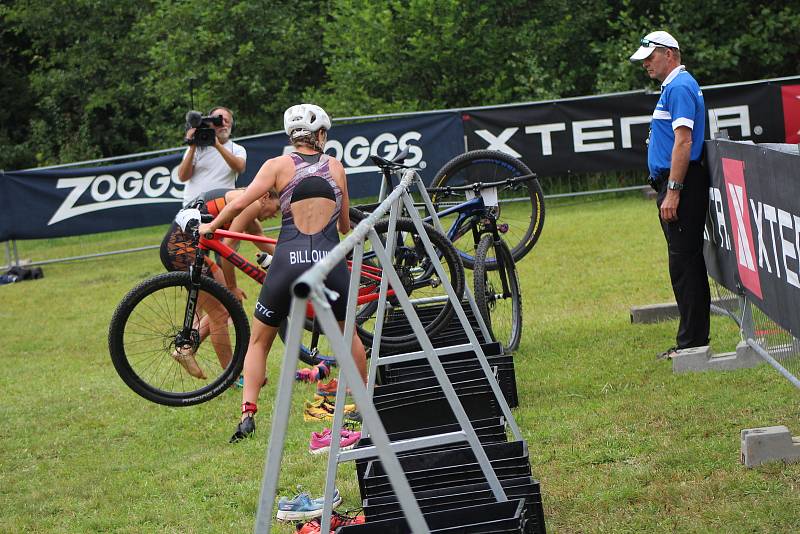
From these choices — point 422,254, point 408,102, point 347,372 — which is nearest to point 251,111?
Result: point 408,102

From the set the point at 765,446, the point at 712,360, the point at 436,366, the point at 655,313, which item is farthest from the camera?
the point at 655,313

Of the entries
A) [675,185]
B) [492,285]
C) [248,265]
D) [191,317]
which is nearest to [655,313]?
[492,285]

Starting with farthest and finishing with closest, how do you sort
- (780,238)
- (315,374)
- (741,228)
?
1. (315,374)
2. (741,228)
3. (780,238)

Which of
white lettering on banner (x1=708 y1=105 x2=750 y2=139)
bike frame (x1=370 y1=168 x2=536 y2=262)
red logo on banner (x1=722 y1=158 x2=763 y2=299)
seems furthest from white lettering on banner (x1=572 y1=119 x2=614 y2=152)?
red logo on banner (x1=722 y1=158 x2=763 y2=299)

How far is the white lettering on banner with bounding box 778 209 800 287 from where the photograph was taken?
16.7 ft

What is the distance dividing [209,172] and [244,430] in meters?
2.64

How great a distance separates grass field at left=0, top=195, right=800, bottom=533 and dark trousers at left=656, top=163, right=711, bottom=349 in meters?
0.34

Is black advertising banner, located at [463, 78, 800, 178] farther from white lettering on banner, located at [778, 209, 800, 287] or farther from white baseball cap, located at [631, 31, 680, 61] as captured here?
white lettering on banner, located at [778, 209, 800, 287]

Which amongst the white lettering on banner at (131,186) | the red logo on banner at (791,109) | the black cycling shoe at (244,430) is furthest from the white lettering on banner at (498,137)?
the black cycling shoe at (244,430)

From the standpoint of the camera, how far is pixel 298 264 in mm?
5930

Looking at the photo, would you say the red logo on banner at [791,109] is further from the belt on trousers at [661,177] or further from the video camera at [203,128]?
the video camera at [203,128]

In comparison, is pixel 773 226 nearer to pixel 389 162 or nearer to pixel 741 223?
pixel 741 223

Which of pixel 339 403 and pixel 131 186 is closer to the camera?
pixel 339 403

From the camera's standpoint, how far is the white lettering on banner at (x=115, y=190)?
633 inches
